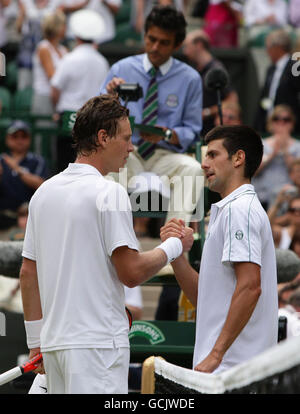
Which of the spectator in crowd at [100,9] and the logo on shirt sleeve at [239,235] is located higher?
the spectator in crowd at [100,9]

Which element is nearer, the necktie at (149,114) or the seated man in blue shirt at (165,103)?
the seated man in blue shirt at (165,103)

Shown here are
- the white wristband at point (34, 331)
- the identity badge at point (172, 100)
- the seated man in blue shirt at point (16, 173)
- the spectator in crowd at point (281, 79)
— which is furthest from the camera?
the spectator in crowd at point (281, 79)

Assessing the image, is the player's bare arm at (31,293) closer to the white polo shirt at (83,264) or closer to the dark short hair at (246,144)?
the white polo shirt at (83,264)

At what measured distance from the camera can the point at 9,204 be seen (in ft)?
38.8

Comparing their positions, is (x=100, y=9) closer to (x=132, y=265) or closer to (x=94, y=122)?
(x=94, y=122)

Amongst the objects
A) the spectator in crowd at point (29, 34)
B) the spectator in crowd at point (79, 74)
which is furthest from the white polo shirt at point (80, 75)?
the spectator in crowd at point (29, 34)

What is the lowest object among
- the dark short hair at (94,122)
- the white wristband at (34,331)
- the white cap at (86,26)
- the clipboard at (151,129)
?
the white wristband at (34,331)

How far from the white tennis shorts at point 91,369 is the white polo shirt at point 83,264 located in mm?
37

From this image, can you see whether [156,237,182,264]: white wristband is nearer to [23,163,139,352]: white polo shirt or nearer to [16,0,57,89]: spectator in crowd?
[23,163,139,352]: white polo shirt

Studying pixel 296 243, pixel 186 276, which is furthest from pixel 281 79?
pixel 186 276

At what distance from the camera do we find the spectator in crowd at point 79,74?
11219mm

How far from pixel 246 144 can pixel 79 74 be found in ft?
20.8

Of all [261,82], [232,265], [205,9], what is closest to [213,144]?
[232,265]
